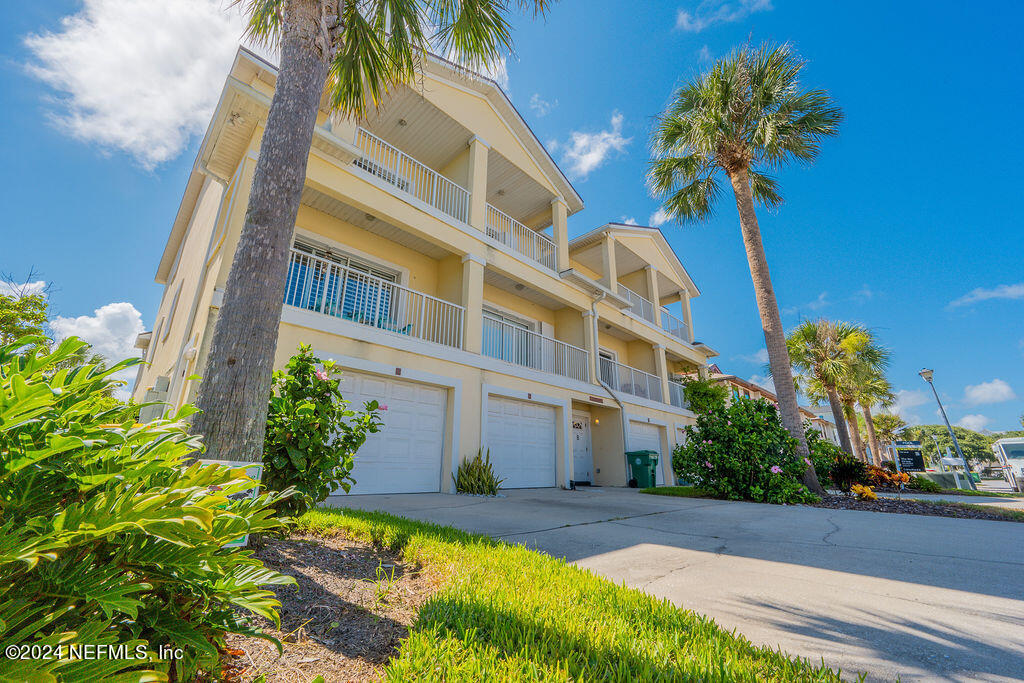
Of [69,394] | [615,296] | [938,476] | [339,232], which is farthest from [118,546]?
[938,476]

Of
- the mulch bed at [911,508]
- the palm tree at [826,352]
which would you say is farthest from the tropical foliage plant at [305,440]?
the palm tree at [826,352]

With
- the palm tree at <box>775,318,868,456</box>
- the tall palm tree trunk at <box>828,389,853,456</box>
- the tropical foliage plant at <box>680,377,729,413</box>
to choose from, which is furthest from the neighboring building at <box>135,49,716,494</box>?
the palm tree at <box>775,318,868,456</box>

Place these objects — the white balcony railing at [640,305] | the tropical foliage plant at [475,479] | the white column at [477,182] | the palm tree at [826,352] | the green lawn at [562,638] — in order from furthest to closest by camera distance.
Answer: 1. the palm tree at [826,352]
2. the white balcony railing at [640,305]
3. the white column at [477,182]
4. the tropical foliage plant at [475,479]
5. the green lawn at [562,638]

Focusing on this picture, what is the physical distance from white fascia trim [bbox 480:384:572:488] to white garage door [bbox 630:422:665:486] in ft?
12.0

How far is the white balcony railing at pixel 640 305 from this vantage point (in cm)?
1641

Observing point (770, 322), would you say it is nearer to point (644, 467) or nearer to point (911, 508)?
point (911, 508)

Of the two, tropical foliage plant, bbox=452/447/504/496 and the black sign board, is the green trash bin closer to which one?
tropical foliage plant, bbox=452/447/504/496

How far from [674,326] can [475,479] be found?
13.8 m

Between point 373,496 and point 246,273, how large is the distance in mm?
5212

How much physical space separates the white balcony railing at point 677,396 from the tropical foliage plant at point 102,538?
56.6 ft

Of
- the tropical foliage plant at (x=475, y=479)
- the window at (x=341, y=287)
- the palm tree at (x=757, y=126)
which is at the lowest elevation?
the tropical foliage plant at (x=475, y=479)

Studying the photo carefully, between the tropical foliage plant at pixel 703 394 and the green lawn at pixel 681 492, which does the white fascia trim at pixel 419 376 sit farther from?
the tropical foliage plant at pixel 703 394

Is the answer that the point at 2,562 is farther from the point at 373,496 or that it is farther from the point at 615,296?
the point at 615,296

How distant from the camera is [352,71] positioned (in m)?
4.95
